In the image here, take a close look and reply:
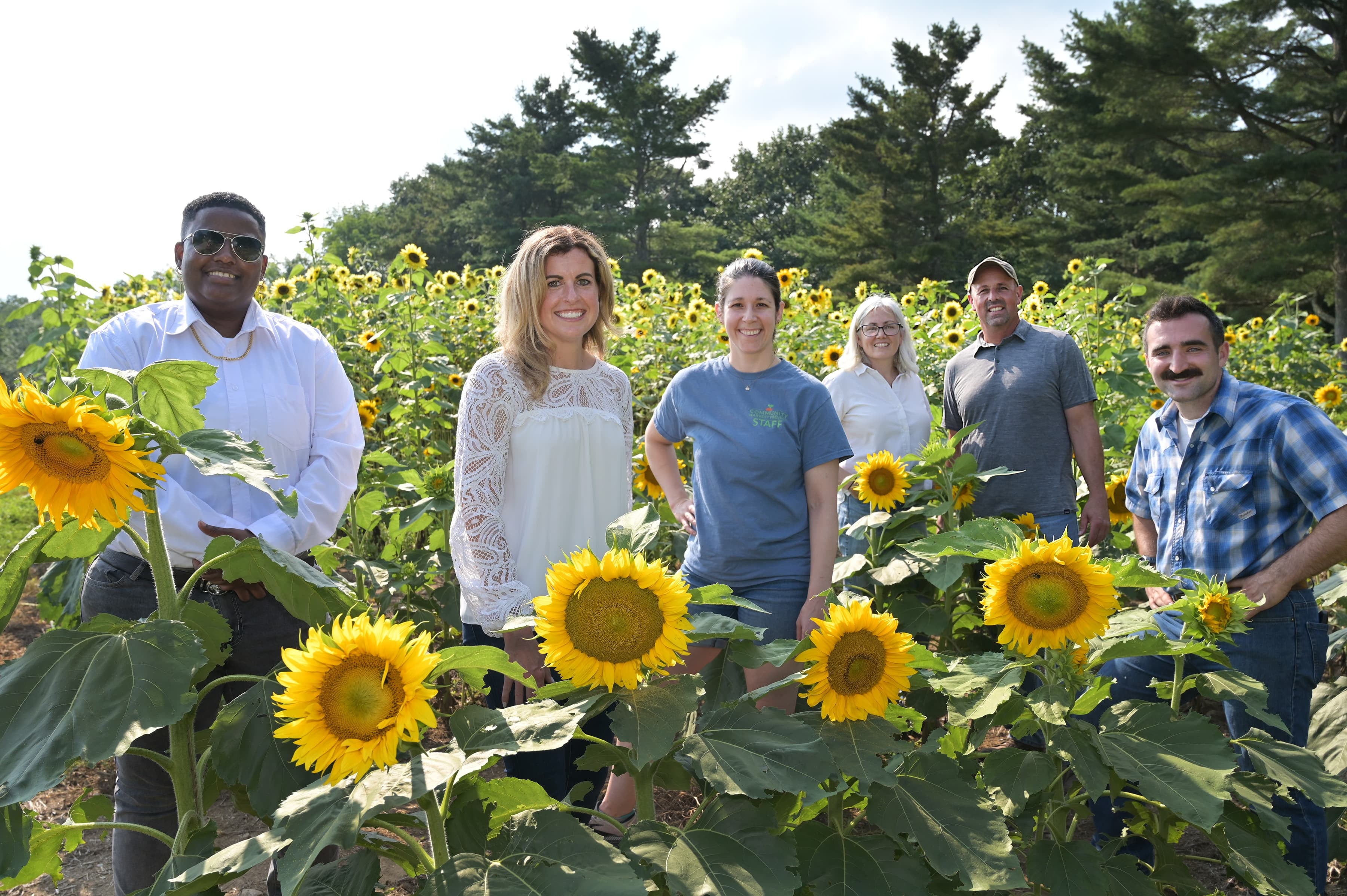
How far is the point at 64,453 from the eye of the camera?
115cm

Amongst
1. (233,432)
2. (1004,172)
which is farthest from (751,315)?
(1004,172)

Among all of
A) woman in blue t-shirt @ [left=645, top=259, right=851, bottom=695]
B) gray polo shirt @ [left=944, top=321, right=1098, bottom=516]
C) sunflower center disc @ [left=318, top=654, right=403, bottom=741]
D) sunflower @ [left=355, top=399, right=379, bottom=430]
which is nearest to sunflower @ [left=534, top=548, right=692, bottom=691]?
sunflower center disc @ [left=318, top=654, right=403, bottom=741]

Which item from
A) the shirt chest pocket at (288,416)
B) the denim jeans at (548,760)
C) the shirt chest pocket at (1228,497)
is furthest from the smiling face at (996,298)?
the shirt chest pocket at (288,416)

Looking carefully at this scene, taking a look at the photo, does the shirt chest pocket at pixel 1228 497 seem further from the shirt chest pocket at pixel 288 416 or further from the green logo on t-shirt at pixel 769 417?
the shirt chest pocket at pixel 288 416

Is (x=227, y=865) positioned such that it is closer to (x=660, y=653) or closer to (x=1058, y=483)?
(x=660, y=653)

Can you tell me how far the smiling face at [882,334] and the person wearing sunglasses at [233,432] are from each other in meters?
2.21

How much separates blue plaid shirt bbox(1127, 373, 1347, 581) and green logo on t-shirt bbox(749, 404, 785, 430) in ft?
3.83

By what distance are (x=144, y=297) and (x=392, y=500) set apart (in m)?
4.88

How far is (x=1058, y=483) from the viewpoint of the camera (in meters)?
3.55

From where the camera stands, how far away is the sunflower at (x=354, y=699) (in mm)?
1105

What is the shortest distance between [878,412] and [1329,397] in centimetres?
466

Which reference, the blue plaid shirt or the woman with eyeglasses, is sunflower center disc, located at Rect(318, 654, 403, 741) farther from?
the woman with eyeglasses

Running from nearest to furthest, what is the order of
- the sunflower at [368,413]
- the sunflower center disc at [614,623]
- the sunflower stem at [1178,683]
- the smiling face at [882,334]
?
the sunflower center disc at [614,623] < the sunflower stem at [1178,683] < the smiling face at [882,334] < the sunflower at [368,413]

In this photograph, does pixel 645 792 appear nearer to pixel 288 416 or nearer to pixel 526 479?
pixel 526 479
